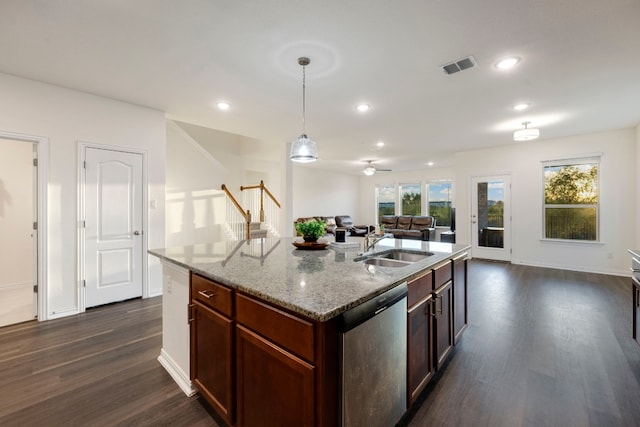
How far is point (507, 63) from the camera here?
Result: 2.64 m

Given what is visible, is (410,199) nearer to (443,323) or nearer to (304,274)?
(443,323)

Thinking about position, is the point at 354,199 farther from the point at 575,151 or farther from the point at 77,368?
the point at 77,368

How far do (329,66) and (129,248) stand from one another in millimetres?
3373

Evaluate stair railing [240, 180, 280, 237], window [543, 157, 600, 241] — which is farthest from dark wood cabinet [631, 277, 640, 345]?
stair railing [240, 180, 280, 237]

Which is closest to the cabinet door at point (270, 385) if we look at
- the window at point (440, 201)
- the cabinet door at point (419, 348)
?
the cabinet door at point (419, 348)

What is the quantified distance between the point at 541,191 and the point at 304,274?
635 cm

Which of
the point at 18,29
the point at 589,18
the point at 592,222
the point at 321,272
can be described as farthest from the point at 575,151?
the point at 18,29

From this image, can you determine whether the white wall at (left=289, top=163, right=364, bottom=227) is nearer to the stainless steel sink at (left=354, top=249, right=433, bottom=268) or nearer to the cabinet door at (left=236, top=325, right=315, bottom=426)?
the stainless steel sink at (left=354, top=249, right=433, bottom=268)

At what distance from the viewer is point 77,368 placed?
2119 mm

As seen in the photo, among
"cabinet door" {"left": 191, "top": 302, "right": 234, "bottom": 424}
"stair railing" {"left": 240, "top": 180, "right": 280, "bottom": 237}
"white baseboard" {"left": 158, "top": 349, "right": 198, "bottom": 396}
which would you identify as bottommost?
"white baseboard" {"left": 158, "top": 349, "right": 198, "bottom": 396}

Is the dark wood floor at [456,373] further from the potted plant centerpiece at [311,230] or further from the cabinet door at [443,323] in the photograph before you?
the potted plant centerpiece at [311,230]

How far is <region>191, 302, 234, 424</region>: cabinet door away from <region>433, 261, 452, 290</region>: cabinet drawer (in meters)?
1.33

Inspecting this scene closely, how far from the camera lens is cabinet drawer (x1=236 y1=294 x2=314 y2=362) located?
105 cm

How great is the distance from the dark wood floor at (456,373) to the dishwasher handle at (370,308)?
2.75ft
